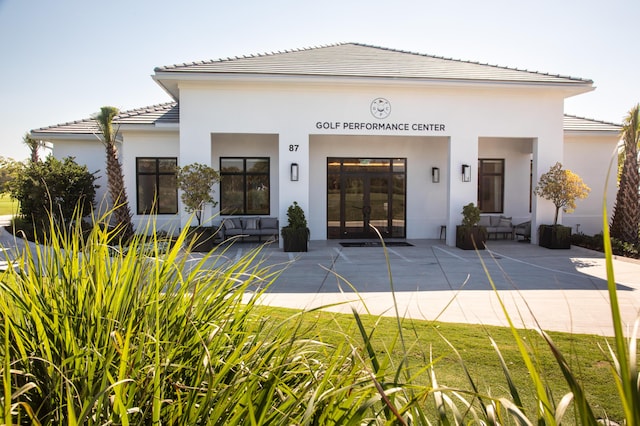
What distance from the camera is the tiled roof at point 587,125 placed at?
1802cm

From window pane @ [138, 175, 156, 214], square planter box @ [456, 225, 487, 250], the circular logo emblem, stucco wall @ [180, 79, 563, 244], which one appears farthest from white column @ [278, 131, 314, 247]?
window pane @ [138, 175, 156, 214]

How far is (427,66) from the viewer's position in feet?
54.5

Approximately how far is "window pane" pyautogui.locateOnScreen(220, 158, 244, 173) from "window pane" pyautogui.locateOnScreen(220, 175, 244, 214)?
22cm

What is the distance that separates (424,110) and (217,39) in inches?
271

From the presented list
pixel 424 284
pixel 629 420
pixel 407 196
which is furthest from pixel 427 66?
pixel 629 420

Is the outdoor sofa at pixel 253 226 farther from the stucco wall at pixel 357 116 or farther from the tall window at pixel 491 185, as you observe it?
the tall window at pixel 491 185

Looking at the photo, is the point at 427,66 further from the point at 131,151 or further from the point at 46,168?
the point at 46,168

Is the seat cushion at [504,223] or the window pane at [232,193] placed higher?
the window pane at [232,193]

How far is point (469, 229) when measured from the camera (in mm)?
14648

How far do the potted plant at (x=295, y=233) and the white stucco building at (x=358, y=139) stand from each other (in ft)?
2.02

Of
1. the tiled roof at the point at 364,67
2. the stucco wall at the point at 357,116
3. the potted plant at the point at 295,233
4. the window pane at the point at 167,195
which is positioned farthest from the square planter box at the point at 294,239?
the window pane at the point at 167,195

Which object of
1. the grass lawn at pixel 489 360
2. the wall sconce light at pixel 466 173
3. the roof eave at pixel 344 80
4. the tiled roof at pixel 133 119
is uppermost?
the roof eave at pixel 344 80

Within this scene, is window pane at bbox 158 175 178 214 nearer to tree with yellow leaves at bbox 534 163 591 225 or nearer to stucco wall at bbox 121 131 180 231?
stucco wall at bbox 121 131 180 231

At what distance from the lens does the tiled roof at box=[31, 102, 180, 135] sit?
54.3ft
